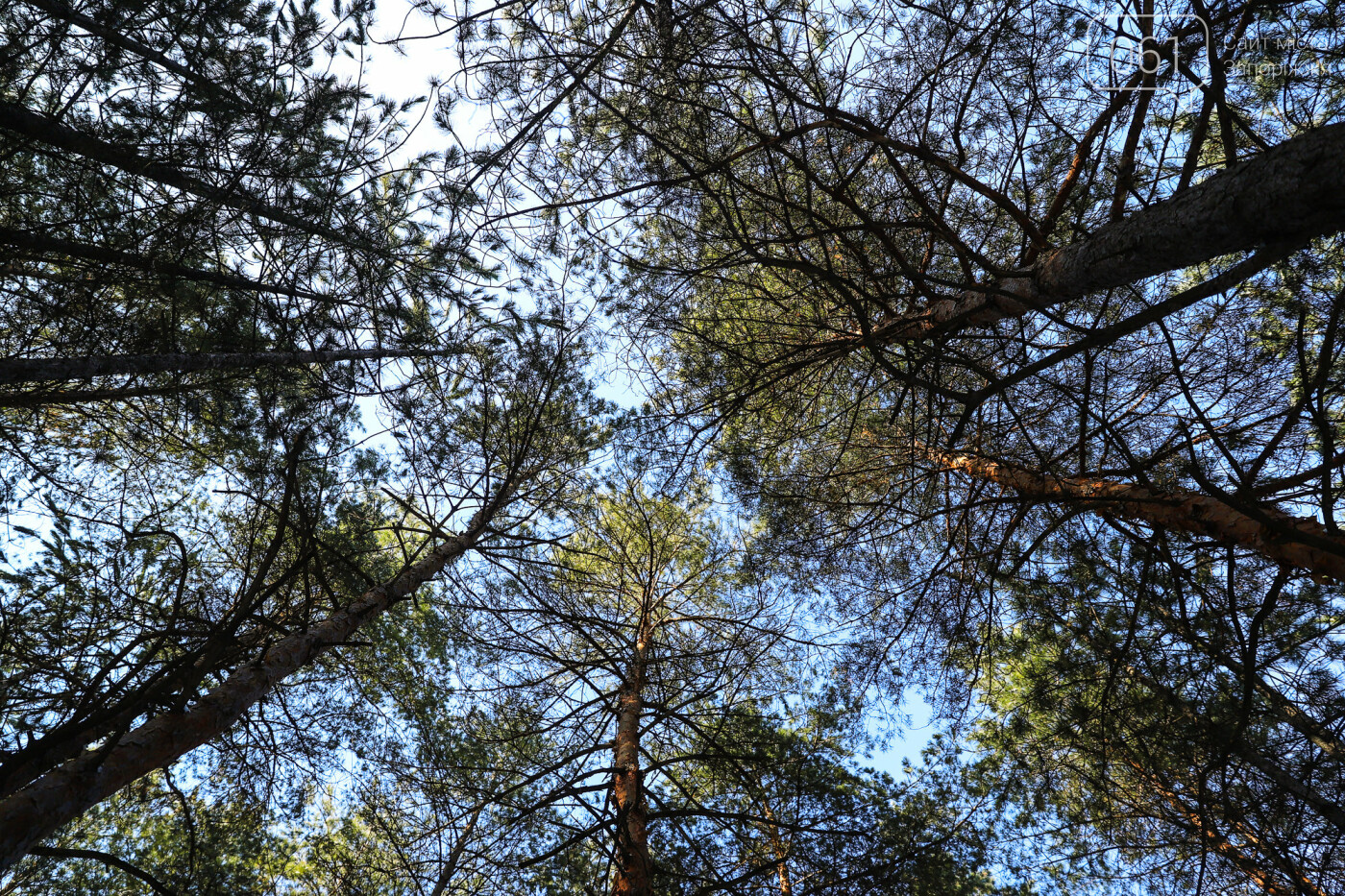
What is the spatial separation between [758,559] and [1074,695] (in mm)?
2750

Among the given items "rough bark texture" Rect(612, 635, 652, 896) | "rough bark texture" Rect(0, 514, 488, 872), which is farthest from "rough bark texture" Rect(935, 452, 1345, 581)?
"rough bark texture" Rect(0, 514, 488, 872)

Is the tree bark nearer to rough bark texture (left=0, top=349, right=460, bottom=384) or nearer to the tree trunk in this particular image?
the tree trunk

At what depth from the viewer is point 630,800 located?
4.11m

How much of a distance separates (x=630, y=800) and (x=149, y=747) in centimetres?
261

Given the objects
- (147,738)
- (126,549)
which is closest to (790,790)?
(147,738)

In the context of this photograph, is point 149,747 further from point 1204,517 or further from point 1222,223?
point 1204,517

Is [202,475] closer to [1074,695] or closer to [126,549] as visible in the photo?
[126,549]

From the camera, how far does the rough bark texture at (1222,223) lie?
1.91 meters

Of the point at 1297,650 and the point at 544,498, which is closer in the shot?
the point at 1297,650

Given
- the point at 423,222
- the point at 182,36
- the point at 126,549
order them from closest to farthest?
the point at 182,36
the point at 423,222
the point at 126,549

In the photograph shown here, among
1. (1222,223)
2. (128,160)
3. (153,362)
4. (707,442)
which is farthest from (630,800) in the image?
(128,160)

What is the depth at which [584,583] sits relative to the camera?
6859mm

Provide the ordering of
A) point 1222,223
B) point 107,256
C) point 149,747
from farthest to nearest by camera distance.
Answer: point 107,256 → point 149,747 → point 1222,223

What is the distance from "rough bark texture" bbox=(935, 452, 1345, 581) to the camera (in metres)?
3.02
